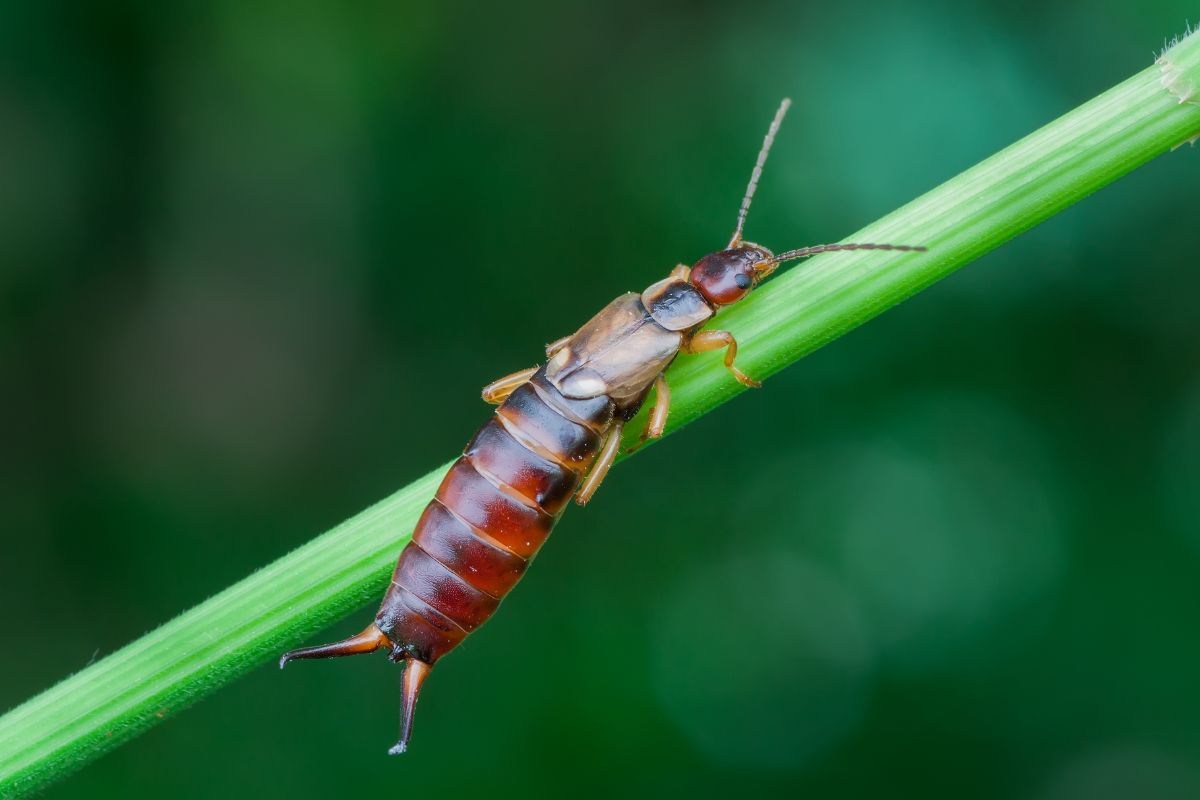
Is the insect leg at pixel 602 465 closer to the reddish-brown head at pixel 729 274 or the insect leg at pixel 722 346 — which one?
the insect leg at pixel 722 346

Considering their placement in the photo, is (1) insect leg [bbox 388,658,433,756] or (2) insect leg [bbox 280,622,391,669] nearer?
(2) insect leg [bbox 280,622,391,669]

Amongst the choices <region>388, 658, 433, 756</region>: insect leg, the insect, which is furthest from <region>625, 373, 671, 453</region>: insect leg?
<region>388, 658, 433, 756</region>: insect leg

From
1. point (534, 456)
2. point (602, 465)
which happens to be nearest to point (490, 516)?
point (534, 456)

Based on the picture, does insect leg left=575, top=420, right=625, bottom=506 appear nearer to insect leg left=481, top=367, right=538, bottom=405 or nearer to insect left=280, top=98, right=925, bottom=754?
insect left=280, top=98, right=925, bottom=754

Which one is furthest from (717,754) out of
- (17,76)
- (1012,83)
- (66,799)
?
(17,76)

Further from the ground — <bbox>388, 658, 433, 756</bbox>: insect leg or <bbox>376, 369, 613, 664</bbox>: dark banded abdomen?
<bbox>376, 369, 613, 664</bbox>: dark banded abdomen

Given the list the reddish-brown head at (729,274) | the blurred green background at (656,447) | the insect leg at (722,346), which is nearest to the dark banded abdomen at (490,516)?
the insect leg at (722,346)
